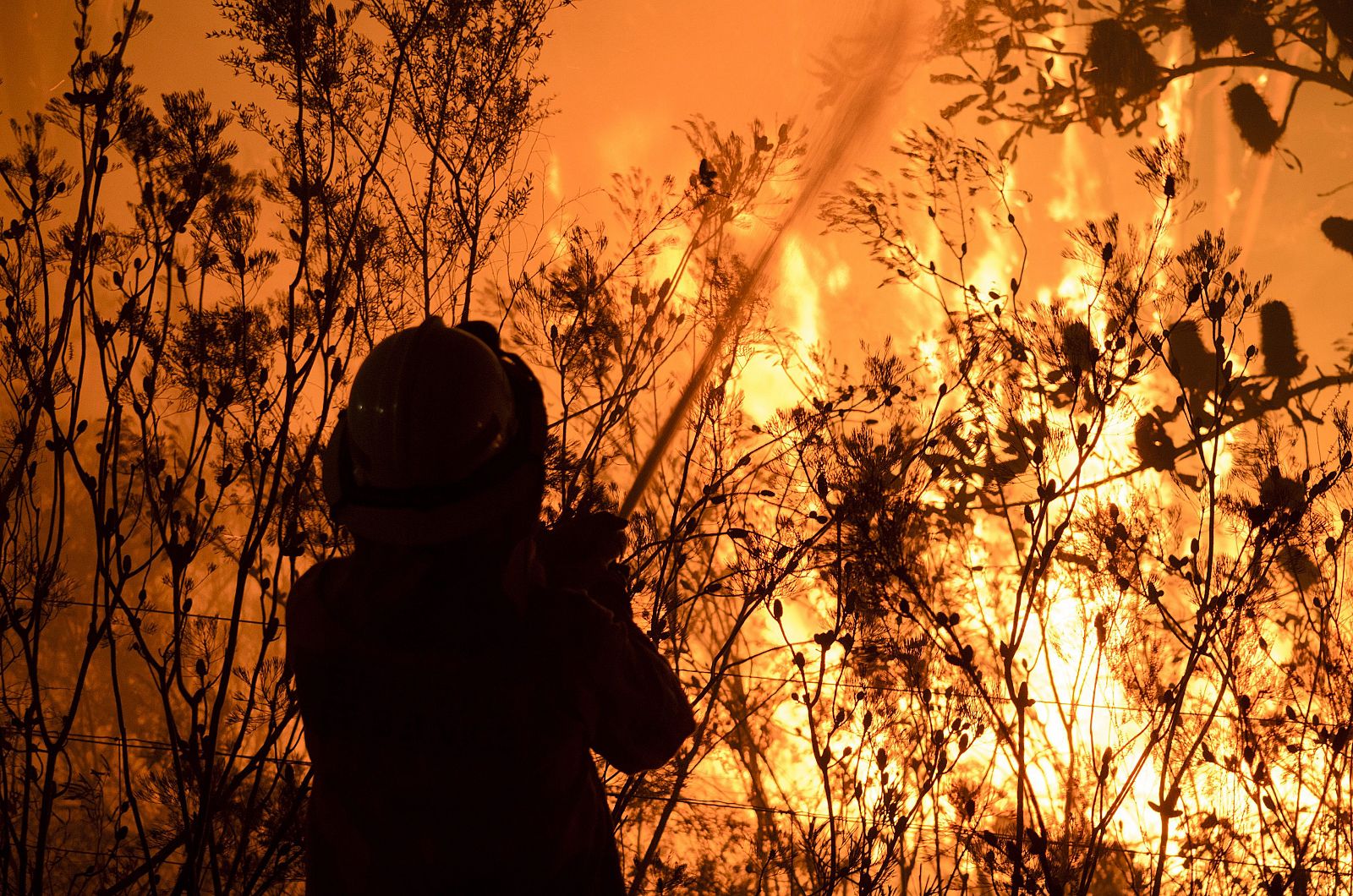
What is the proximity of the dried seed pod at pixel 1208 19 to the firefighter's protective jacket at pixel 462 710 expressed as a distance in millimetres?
3640

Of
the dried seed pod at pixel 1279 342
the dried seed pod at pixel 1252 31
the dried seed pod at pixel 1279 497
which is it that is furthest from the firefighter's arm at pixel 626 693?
the dried seed pod at pixel 1252 31

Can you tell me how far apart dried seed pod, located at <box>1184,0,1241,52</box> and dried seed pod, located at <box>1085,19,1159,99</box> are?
24 centimetres

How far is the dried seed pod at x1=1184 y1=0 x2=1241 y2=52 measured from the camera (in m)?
3.59

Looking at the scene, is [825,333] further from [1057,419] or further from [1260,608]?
[1260,608]

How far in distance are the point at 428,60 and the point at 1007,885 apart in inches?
90.8

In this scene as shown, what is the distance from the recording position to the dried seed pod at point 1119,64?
3.49 m

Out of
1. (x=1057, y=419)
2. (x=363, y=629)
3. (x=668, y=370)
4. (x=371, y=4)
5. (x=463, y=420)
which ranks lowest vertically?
(x=363, y=629)

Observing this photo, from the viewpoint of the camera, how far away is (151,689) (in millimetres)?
3992

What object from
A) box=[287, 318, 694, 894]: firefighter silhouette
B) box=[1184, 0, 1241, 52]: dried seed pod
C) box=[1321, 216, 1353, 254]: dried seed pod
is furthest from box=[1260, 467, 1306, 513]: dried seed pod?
box=[1184, 0, 1241, 52]: dried seed pod

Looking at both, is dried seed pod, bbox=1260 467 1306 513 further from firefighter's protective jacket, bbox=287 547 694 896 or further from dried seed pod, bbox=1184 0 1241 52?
dried seed pod, bbox=1184 0 1241 52

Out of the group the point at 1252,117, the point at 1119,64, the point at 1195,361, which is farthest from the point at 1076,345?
the point at 1252,117

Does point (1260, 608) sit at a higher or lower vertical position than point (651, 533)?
lower

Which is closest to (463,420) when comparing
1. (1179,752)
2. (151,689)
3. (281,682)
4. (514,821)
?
(514,821)

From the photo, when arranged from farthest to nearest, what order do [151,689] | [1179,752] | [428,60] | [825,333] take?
1. [151,689]
2. [825,333]
3. [1179,752]
4. [428,60]
